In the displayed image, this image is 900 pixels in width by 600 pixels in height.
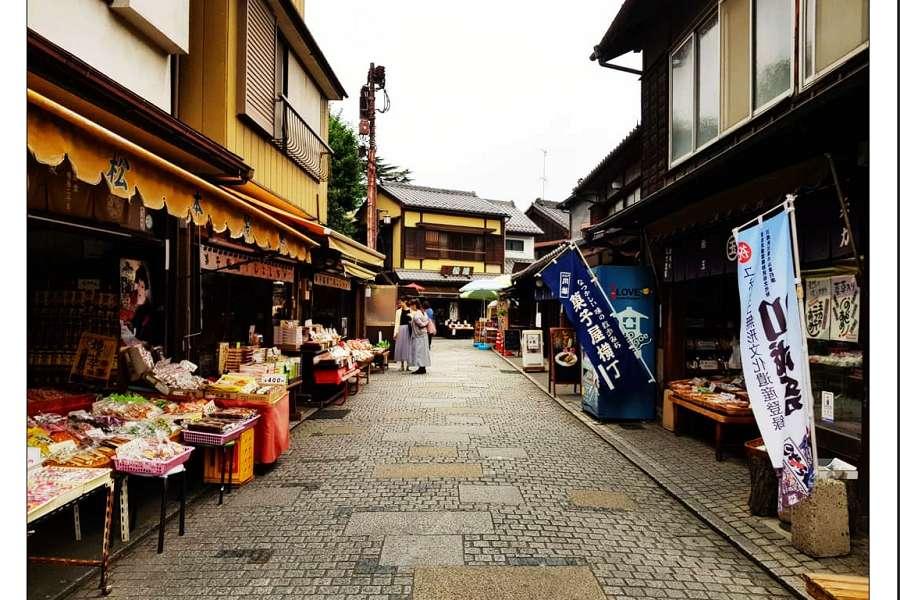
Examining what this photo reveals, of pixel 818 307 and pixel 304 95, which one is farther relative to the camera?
pixel 304 95

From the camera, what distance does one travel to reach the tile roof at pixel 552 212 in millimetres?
42750

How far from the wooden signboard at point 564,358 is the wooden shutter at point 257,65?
7.95m

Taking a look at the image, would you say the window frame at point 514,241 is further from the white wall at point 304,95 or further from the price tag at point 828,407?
the price tag at point 828,407

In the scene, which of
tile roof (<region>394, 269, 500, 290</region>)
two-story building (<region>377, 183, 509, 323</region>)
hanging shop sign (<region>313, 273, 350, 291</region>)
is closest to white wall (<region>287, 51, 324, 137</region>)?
hanging shop sign (<region>313, 273, 350, 291</region>)

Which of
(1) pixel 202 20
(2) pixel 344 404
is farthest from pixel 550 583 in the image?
(1) pixel 202 20

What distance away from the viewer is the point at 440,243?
120ft

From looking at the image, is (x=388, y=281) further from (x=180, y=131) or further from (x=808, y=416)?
(x=808, y=416)

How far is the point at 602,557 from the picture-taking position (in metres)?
4.43

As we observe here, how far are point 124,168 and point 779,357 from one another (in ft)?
18.2

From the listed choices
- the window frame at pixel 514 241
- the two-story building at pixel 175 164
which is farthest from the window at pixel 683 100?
the window frame at pixel 514 241

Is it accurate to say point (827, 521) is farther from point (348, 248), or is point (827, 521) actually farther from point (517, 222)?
point (517, 222)

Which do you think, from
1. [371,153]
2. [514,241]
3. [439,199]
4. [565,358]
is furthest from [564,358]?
[514,241]

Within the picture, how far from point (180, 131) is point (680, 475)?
704 centimetres

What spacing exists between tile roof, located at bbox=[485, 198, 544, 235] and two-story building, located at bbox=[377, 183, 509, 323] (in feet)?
9.49
